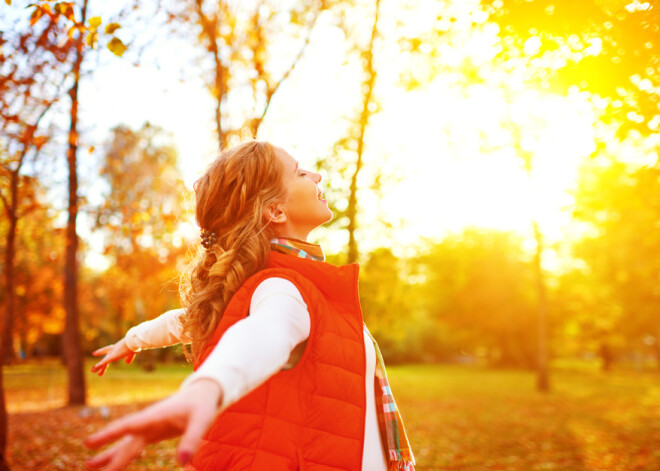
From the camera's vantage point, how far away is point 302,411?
1.56m

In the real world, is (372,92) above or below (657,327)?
above

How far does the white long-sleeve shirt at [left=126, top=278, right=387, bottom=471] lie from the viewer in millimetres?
1129

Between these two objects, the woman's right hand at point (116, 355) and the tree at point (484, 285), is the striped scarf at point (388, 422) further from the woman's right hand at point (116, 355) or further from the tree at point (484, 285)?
the tree at point (484, 285)

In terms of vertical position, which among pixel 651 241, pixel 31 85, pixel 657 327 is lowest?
pixel 657 327

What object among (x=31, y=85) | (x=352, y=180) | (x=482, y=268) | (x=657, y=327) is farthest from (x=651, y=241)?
(x=482, y=268)

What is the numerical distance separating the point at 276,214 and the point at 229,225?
0.18 m

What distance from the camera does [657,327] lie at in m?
33.2

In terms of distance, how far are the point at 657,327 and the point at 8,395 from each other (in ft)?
117

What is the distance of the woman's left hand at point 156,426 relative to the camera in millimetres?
993

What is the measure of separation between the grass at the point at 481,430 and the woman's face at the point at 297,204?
7.66 meters

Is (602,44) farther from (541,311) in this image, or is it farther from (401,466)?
(541,311)

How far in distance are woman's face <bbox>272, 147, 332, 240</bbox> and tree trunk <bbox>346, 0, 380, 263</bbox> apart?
11511 millimetres

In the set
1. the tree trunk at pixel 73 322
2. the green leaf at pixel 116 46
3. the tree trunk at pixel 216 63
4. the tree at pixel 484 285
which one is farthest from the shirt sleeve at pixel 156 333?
the tree at pixel 484 285

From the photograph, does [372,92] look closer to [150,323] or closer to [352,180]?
[352,180]
